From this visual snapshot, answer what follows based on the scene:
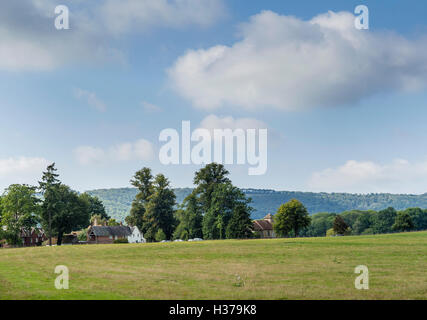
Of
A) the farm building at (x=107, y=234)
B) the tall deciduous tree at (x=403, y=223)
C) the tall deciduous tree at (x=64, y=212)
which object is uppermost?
the tall deciduous tree at (x=64, y=212)

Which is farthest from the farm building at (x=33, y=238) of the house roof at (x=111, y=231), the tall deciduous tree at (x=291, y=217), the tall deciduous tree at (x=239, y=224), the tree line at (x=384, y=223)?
the tree line at (x=384, y=223)

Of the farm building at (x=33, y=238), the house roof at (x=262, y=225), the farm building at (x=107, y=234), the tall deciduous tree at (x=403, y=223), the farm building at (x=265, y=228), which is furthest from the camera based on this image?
the farm building at (x=265, y=228)

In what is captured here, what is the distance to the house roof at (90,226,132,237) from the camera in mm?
124875

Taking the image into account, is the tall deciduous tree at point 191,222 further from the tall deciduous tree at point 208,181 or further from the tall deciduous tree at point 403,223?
the tall deciduous tree at point 403,223

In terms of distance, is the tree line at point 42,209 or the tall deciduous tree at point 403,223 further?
the tall deciduous tree at point 403,223

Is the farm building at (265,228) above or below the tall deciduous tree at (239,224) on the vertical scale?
below

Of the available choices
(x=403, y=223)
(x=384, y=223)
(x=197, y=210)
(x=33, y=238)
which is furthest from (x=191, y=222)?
(x=384, y=223)

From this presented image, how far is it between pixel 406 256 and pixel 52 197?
237 feet

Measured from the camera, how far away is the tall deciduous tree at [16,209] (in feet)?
279

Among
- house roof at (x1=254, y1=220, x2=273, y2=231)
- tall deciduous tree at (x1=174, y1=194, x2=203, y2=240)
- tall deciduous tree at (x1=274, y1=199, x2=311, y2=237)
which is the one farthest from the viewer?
house roof at (x1=254, y1=220, x2=273, y2=231)

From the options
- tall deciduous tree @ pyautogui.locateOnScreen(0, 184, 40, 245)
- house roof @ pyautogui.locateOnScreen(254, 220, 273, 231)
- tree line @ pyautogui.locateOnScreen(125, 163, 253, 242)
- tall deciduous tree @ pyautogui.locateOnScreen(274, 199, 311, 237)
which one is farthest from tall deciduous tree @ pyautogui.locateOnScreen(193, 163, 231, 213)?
house roof @ pyautogui.locateOnScreen(254, 220, 273, 231)

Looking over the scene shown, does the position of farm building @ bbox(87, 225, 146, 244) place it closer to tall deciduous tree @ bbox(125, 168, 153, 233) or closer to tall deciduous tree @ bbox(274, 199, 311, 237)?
tall deciduous tree @ bbox(125, 168, 153, 233)

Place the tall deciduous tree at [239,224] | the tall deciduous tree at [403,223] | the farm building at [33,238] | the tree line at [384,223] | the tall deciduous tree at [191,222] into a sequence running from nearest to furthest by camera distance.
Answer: the tall deciduous tree at [239,224] → the tall deciduous tree at [191,222] → the tree line at [384,223] → the tall deciduous tree at [403,223] → the farm building at [33,238]

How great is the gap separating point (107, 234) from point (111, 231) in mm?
2286
